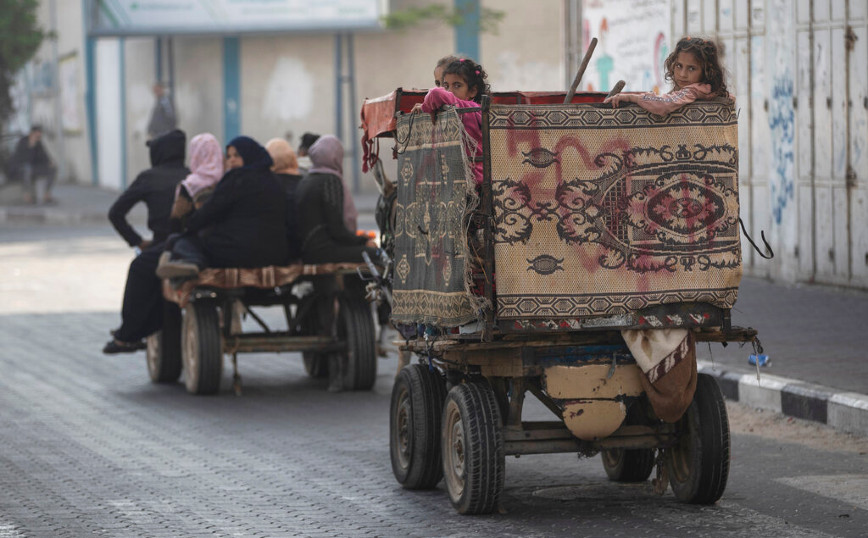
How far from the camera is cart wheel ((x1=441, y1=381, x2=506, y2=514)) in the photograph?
6430 mm

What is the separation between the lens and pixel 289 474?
7.72 meters

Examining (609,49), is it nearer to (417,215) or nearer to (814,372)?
(814,372)

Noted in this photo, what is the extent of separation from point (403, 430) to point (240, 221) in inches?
139

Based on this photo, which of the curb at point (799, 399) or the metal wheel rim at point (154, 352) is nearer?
the curb at point (799, 399)

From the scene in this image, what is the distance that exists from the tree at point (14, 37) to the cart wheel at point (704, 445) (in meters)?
28.5

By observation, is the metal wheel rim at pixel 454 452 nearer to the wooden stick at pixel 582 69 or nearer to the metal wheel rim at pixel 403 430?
the metal wheel rim at pixel 403 430

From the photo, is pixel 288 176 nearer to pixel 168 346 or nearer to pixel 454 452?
pixel 168 346

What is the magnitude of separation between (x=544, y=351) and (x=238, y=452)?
2.48 m

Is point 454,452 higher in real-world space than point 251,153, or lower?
lower

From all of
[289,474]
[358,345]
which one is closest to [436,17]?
[358,345]

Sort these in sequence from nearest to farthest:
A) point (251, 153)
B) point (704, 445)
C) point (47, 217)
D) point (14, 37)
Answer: point (704, 445) → point (251, 153) → point (47, 217) → point (14, 37)

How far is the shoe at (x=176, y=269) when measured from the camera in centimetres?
1032

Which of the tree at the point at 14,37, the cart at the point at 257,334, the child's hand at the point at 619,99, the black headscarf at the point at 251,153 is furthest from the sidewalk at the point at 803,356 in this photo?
the tree at the point at 14,37

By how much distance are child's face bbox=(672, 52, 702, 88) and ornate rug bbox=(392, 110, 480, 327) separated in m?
1.00
